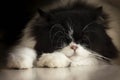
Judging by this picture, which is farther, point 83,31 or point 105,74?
point 83,31

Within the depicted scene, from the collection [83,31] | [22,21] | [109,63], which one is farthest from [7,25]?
[109,63]

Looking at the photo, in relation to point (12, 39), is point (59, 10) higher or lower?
higher

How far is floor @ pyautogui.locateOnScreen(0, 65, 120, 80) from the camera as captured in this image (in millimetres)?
1277

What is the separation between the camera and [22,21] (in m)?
1.94

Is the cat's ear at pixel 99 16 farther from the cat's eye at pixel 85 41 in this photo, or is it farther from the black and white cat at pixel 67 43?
the cat's eye at pixel 85 41

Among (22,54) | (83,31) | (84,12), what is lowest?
(22,54)

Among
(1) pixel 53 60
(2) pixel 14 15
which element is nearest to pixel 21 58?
(1) pixel 53 60

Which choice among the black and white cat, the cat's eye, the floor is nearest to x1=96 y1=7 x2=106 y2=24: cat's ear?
the black and white cat

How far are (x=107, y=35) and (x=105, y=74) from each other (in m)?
0.46

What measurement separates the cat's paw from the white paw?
2.1 inches

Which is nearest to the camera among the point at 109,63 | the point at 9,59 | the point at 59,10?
the point at 9,59

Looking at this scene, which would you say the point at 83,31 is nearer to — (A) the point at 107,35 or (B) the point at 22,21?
(A) the point at 107,35

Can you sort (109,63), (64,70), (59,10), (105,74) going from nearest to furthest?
(105,74) → (64,70) → (109,63) → (59,10)

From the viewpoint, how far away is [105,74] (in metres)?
1.34
